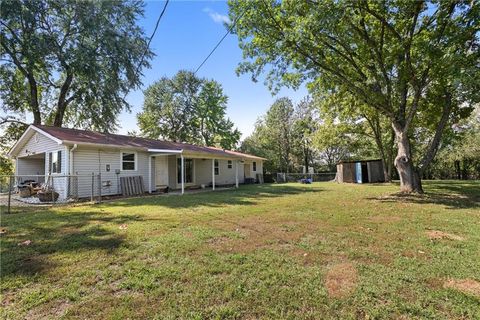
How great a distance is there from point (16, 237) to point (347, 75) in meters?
12.8

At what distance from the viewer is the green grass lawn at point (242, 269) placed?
2.51 meters

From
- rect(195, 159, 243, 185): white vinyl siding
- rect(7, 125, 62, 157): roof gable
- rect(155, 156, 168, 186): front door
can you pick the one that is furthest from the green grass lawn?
rect(195, 159, 243, 185): white vinyl siding

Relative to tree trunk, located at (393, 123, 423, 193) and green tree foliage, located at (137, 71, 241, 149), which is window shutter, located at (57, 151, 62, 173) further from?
green tree foliage, located at (137, 71, 241, 149)

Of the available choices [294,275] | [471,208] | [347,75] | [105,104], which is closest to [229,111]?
[105,104]

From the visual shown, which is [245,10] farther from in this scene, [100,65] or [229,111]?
[229,111]

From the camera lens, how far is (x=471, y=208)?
7828 millimetres

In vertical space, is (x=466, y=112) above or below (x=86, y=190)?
above

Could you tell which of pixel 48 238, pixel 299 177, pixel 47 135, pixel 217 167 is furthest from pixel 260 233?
pixel 299 177

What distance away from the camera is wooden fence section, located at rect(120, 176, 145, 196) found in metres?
12.7

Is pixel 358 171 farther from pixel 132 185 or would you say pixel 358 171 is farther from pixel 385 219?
pixel 132 185

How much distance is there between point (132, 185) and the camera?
13.0 m

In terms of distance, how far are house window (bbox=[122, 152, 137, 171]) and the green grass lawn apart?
275 inches

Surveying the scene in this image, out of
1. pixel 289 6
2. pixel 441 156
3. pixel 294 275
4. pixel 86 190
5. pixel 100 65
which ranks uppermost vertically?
pixel 100 65

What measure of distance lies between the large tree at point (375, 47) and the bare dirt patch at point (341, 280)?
8042 millimetres
